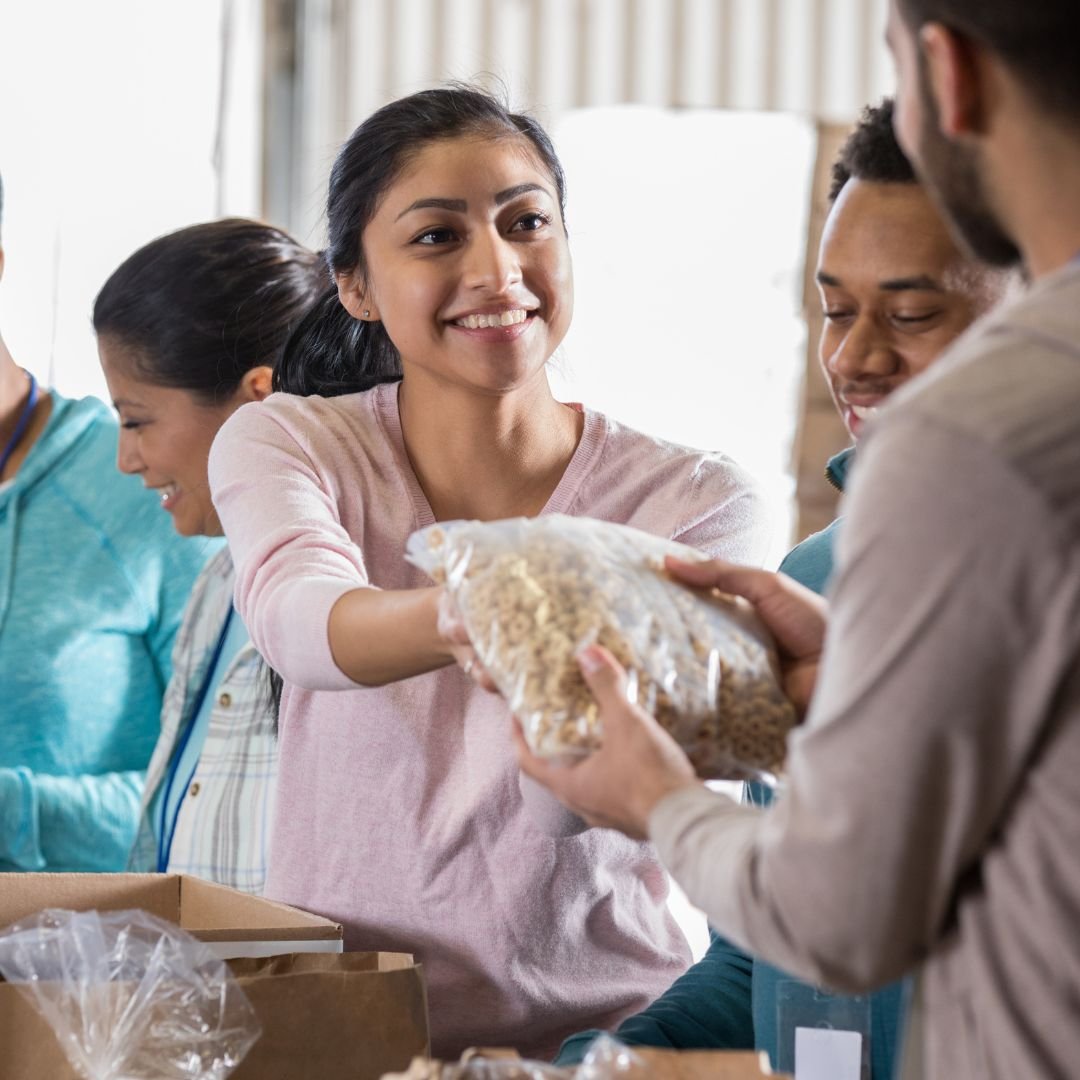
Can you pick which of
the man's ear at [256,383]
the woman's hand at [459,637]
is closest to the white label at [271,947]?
the woman's hand at [459,637]

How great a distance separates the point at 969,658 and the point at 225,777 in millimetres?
1397

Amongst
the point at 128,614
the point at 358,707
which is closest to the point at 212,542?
the point at 128,614

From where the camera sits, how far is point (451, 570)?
98 cm

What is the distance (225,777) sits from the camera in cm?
189

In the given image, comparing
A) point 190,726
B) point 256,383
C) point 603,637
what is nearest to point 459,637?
point 603,637

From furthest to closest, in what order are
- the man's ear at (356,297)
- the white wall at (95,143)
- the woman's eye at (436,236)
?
the white wall at (95,143) → the man's ear at (356,297) → the woman's eye at (436,236)

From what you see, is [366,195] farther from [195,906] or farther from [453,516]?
[195,906]

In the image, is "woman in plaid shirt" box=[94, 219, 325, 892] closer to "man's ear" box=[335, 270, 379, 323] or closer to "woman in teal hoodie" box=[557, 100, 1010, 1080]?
"man's ear" box=[335, 270, 379, 323]

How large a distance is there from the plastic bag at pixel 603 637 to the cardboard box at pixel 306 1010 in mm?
337

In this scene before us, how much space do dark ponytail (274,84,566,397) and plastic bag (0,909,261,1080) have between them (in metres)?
0.71

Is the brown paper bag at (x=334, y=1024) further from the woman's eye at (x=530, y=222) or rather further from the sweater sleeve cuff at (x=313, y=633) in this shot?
the woman's eye at (x=530, y=222)

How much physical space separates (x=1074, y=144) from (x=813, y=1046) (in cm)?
75

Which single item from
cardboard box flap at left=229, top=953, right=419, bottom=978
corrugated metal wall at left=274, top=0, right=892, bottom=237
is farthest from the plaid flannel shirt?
corrugated metal wall at left=274, top=0, right=892, bottom=237

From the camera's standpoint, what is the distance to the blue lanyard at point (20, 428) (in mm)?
2322
